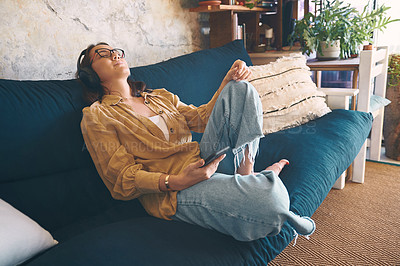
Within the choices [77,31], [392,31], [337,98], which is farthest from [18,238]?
[392,31]

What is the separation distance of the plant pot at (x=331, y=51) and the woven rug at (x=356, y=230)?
92cm

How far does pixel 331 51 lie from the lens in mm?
2471

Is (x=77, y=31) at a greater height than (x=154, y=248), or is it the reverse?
(x=77, y=31)

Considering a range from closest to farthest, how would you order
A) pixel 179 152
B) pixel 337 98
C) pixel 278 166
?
pixel 179 152 < pixel 278 166 < pixel 337 98

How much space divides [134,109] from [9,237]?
0.67 meters

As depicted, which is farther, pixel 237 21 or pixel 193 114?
pixel 237 21

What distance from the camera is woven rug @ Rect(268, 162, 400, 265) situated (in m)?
1.58

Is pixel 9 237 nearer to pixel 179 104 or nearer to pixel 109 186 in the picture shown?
pixel 109 186

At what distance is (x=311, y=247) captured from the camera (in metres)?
1.67

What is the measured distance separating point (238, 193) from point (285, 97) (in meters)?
0.98

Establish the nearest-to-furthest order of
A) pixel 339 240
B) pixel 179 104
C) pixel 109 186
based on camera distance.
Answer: pixel 109 186, pixel 179 104, pixel 339 240

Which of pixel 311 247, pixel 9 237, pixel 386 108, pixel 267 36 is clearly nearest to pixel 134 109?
pixel 9 237

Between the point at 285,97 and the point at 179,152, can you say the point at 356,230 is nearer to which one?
the point at 285,97

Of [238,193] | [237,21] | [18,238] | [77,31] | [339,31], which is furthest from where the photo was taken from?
[237,21]
